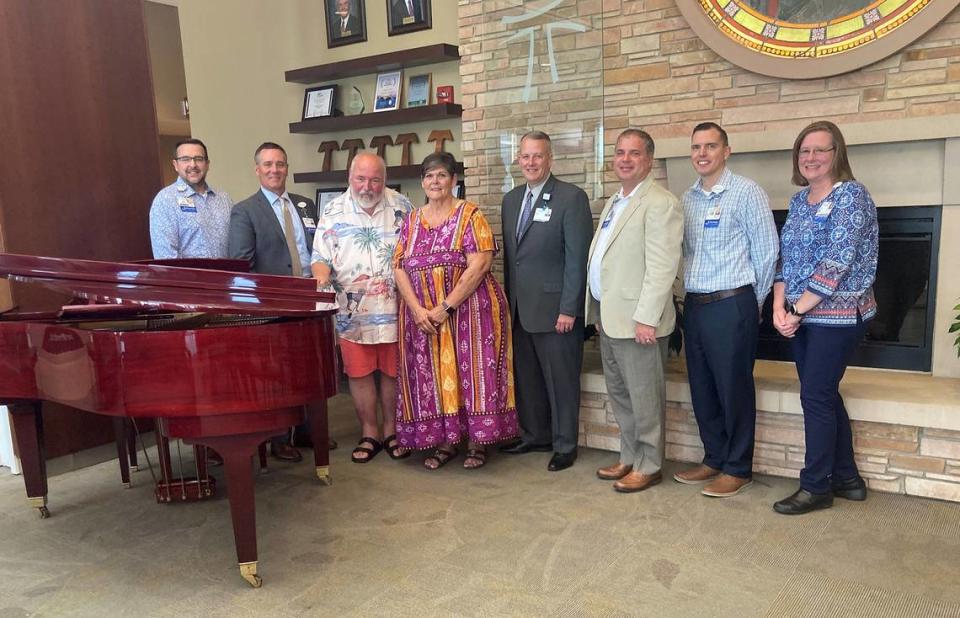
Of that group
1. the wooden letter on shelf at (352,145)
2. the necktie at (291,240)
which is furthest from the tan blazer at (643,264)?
the wooden letter on shelf at (352,145)

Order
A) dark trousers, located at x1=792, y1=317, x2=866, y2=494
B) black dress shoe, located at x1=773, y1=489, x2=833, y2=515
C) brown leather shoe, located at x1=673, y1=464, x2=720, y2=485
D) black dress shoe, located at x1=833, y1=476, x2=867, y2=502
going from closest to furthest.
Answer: dark trousers, located at x1=792, y1=317, x2=866, y2=494 → black dress shoe, located at x1=773, y1=489, x2=833, y2=515 → black dress shoe, located at x1=833, y1=476, x2=867, y2=502 → brown leather shoe, located at x1=673, y1=464, x2=720, y2=485

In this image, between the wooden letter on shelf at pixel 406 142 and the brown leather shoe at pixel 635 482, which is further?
the wooden letter on shelf at pixel 406 142

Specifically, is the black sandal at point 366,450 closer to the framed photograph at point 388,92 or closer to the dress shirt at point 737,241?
the dress shirt at point 737,241

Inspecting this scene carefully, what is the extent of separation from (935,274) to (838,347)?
1013 mm

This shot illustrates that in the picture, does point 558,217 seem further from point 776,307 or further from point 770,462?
point 770,462

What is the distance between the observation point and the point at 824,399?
109 inches

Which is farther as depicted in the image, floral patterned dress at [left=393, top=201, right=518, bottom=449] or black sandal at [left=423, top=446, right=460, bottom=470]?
black sandal at [left=423, top=446, right=460, bottom=470]

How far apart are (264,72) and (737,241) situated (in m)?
4.72

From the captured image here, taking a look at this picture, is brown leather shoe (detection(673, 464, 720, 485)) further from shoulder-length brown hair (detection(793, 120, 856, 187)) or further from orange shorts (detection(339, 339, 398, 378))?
orange shorts (detection(339, 339, 398, 378))

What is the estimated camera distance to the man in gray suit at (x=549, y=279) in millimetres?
3305

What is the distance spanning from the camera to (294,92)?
20.7ft

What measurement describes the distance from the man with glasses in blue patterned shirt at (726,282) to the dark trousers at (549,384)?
57 cm

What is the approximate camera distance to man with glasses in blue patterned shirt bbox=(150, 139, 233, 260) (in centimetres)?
357

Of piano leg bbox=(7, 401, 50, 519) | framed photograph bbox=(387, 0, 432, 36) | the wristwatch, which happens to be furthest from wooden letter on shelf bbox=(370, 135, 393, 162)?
the wristwatch
